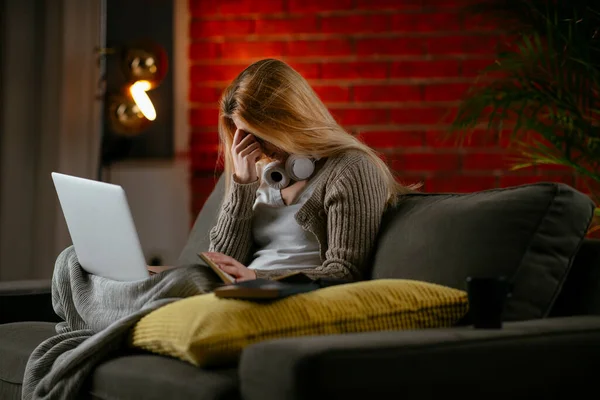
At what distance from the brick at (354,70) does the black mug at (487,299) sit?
2351 mm

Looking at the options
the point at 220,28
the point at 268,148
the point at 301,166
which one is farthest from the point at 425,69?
the point at 301,166

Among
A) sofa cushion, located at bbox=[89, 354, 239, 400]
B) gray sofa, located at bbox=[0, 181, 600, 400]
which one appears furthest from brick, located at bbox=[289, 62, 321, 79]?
sofa cushion, located at bbox=[89, 354, 239, 400]

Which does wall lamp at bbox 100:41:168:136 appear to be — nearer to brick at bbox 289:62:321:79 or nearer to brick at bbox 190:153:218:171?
brick at bbox 190:153:218:171

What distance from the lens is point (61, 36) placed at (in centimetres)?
401

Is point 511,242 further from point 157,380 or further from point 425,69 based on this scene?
point 425,69

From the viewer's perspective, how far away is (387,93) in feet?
12.7

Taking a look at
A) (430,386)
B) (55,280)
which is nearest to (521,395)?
(430,386)

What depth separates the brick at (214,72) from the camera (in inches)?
157

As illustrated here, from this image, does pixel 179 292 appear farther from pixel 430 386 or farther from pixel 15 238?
pixel 15 238

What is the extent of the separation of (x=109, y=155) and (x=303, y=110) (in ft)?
6.06

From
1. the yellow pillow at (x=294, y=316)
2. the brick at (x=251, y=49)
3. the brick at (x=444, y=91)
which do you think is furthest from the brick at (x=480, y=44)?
the yellow pillow at (x=294, y=316)

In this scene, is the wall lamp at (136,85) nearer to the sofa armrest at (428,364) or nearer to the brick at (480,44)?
the brick at (480,44)

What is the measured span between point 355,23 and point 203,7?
23.7 inches

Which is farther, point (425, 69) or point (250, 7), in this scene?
point (250, 7)
